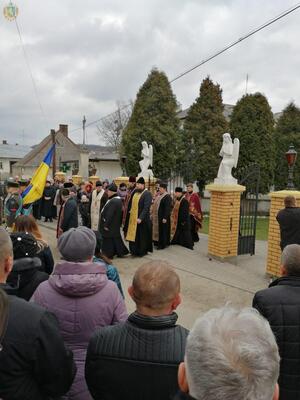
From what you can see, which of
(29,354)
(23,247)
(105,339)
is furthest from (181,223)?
(29,354)

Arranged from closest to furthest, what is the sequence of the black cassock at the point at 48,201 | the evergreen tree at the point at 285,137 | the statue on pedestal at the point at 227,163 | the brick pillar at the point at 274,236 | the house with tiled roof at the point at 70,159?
1. the brick pillar at the point at 274,236
2. the statue on pedestal at the point at 227,163
3. the black cassock at the point at 48,201
4. the evergreen tree at the point at 285,137
5. the house with tiled roof at the point at 70,159

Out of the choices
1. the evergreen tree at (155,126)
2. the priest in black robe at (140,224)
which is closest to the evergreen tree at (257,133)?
the evergreen tree at (155,126)

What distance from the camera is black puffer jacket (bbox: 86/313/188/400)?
1.83 metres

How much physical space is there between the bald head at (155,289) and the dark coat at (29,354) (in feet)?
1.43

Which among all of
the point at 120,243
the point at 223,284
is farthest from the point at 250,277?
the point at 120,243

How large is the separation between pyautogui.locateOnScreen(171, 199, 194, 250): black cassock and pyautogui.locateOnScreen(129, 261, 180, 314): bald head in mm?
7962

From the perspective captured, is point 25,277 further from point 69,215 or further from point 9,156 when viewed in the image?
point 9,156

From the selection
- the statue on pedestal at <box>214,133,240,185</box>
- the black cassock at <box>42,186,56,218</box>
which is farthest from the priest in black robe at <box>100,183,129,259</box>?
the black cassock at <box>42,186,56,218</box>

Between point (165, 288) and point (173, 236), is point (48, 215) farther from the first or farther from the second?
point (165, 288)

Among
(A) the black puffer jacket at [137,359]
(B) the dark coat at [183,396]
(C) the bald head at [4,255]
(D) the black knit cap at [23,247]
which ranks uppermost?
(C) the bald head at [4,255]

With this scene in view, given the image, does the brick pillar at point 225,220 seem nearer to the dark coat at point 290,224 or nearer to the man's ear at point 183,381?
the dark coat at point 290,224

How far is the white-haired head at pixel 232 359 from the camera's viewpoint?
3.67 ft

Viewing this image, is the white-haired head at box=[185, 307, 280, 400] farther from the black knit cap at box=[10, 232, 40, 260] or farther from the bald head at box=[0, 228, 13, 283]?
the black knit cap at box=[10, 232, 40, 260]

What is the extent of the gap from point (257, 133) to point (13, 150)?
56.4m
